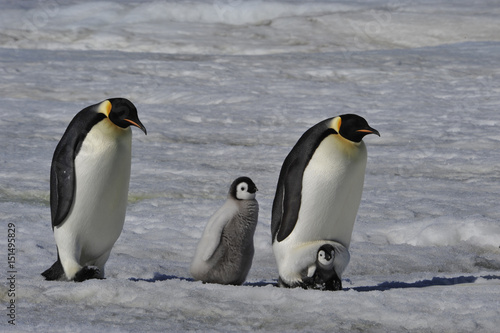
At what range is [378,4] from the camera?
19.3 m

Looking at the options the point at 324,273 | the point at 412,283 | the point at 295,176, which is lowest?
the point at 412,283

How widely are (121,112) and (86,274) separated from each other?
30.9 inches

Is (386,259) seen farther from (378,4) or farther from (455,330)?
(378,4)

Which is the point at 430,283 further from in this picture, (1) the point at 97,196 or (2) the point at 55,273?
(2) the point at 55,273

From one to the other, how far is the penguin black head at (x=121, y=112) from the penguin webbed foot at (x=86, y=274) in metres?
0.70

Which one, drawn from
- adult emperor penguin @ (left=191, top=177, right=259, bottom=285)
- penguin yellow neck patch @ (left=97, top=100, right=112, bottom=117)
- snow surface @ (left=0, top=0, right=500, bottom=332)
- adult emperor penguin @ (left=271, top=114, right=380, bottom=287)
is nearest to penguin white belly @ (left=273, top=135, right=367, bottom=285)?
adult emperor penguin @ (left=271, top=114, right=380, bottom=287)

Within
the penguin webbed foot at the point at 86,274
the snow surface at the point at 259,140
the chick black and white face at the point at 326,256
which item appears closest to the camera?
the snow surface at the point at 259,140

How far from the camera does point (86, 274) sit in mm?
4035

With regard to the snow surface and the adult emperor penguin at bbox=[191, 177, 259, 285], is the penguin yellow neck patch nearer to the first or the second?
the adult emperor penguin at bbox=[191, 177, 259, 285]

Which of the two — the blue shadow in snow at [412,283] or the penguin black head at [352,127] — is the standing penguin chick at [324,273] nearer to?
the blue shadow in snow at [412,283]

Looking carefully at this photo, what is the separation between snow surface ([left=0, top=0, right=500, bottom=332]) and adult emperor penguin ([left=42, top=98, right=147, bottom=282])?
230 mm

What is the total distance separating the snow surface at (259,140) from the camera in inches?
136

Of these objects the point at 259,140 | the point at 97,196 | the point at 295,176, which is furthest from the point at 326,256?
the point at 259,140

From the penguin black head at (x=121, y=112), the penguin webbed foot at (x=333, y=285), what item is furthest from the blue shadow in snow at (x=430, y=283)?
the penguin black head at (x=121, y=112)
